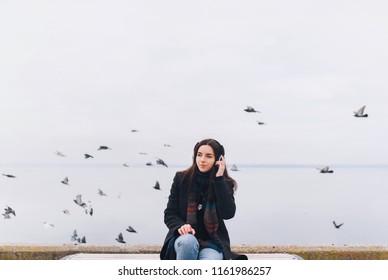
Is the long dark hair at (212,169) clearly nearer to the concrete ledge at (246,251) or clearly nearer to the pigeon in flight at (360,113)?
the concrete ledge at (246,251)

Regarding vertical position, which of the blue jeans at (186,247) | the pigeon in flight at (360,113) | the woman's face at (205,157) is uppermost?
the pigeon in flight at (360,113)

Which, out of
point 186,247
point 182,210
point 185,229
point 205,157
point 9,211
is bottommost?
point 186,247

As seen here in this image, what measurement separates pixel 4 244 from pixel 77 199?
91 cm

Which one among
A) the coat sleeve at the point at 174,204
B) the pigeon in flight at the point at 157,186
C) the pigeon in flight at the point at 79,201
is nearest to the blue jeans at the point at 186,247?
the coat sleeve at the point at 174,204

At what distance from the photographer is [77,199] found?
626 centimetres

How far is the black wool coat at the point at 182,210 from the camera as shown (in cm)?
421

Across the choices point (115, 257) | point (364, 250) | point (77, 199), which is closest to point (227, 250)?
point (115, 257)

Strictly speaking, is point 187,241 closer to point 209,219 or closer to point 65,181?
point 209,219

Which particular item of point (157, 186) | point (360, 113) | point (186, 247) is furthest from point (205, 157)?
point (360, 113)

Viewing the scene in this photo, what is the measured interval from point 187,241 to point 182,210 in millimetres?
371

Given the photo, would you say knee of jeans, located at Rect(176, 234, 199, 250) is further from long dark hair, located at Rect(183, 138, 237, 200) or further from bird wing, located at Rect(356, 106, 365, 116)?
bird wing, located at Rect(356, 106, 365, 116)

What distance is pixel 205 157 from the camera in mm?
4277
